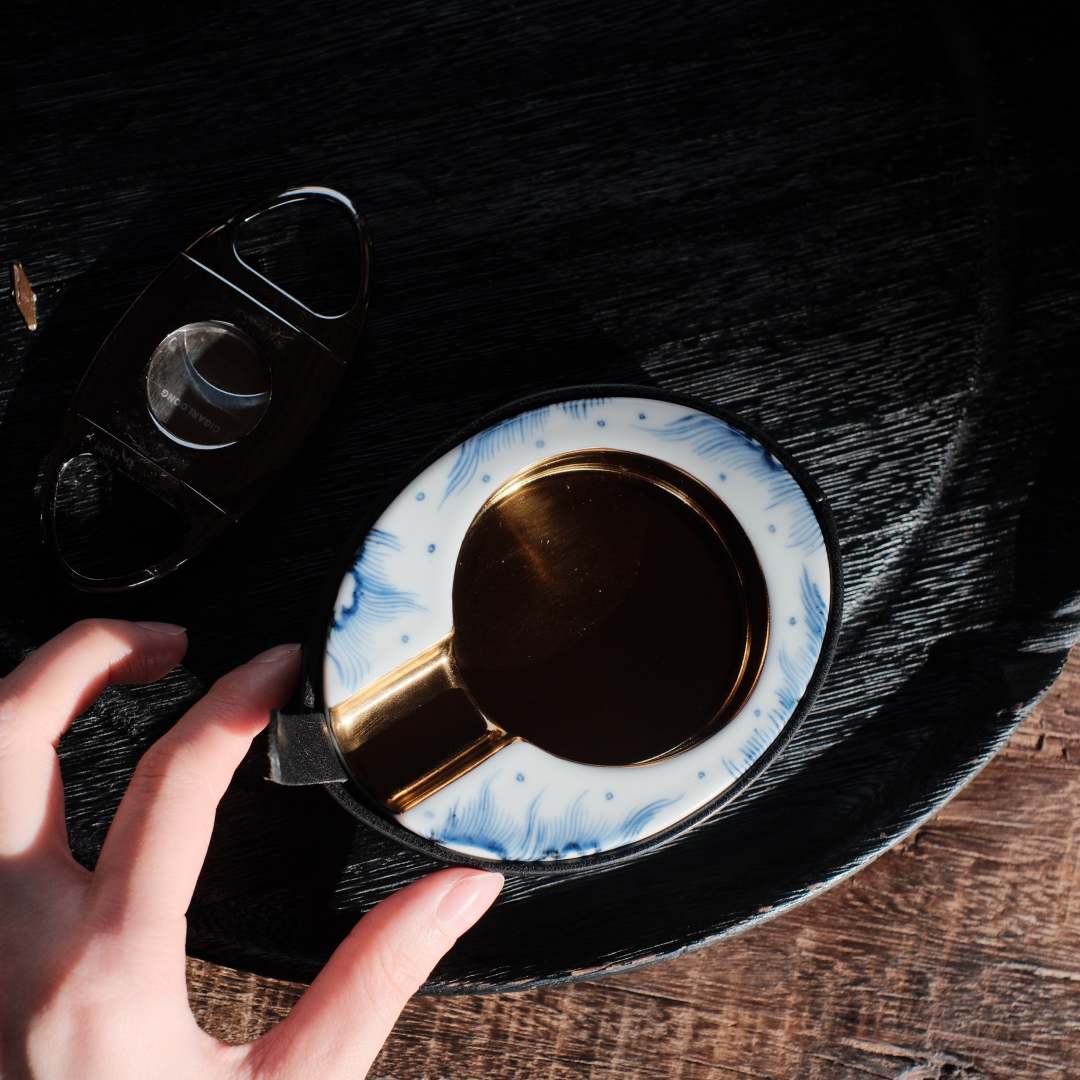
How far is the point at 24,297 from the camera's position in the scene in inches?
20.7

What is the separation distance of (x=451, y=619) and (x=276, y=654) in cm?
9

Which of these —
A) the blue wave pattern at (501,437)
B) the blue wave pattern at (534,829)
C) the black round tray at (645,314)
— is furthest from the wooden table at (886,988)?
the blue wave pattern at (501,437)

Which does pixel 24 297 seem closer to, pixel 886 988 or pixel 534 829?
pixel 534 829

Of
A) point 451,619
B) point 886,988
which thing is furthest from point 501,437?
point 886,988

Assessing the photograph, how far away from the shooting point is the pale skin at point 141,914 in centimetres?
42

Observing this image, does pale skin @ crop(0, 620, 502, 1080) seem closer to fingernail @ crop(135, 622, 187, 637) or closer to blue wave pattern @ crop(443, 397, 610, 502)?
fingernail @ crop(135, 622, 187, 637)

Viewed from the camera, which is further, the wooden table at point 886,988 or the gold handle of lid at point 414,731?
the wooden table at point 886,988

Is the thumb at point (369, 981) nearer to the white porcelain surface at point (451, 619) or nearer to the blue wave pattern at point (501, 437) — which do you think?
the white porcelain surface at point (451, 619)

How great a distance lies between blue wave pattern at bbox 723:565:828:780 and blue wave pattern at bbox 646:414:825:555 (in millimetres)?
18

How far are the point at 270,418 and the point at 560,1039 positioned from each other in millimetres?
496

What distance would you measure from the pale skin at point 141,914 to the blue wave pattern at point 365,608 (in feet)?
0.16

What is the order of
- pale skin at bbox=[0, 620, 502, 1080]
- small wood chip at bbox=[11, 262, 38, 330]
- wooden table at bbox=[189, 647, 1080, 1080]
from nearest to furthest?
1. pale skin at bbox=[0, 620, 502, 1080]
2. small wood chip at bbox=[11, 262, 38, 330]
3. wooden table at bbox=[189, 647, 1080, 1080]

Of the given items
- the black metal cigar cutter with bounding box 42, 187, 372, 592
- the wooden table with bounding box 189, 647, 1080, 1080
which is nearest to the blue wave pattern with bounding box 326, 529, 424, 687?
the black metal cigar cutter with bounding box 42, 187, 372, 592

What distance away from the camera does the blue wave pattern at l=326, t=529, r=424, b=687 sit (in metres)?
0.43
